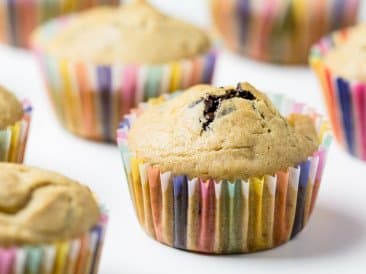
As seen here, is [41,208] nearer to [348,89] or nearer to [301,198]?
[301,198]

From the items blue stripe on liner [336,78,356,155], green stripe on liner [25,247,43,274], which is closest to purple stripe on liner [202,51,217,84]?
blue stripe on liner [336,78,356,155]

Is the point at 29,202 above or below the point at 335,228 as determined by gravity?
above

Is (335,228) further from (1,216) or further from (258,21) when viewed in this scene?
(258,21)

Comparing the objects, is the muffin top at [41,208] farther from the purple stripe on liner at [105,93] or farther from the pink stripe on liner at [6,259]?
the purple stripe on liner at [105,93]

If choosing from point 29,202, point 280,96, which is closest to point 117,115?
point 280,96

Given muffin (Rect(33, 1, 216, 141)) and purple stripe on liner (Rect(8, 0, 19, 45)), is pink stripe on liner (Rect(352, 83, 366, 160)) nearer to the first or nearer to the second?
muffin (Rect(33, 1, 216, 141))

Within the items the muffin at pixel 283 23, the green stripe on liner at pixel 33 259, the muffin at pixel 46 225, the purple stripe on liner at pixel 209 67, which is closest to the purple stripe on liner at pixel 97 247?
the muffin at pixel 46 225

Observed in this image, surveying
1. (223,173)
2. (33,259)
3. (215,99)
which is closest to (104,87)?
(215,99)

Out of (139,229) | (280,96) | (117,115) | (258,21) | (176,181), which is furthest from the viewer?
(258,21)
